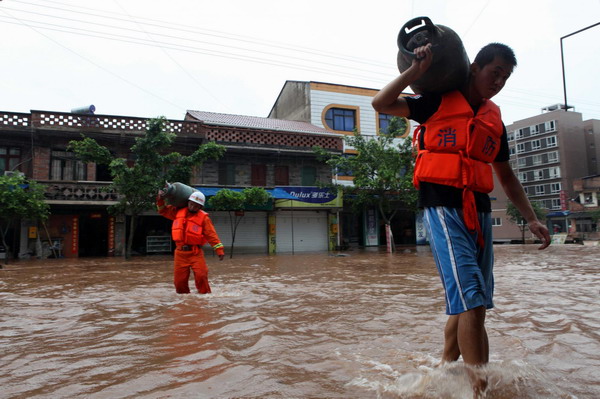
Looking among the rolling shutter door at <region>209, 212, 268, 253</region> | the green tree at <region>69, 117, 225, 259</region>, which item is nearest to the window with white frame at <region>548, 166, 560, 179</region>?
the rolling shutter door at <region>209, 212, 268, 253</region>

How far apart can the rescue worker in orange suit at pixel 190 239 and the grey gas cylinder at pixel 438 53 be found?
3969 millimetres

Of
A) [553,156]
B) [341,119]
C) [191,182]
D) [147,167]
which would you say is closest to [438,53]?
[147,167]

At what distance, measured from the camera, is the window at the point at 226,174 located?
69.3 ft

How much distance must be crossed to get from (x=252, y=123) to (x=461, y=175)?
74.5 feet

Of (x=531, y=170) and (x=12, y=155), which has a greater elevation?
(x=531, y=170)

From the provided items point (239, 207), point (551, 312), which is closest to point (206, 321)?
point (551, 312)

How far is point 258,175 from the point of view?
21.8 metres

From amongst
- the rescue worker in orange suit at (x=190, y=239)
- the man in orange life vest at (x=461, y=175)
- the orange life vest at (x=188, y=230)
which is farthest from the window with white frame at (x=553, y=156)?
the man in orange life vest at (x=461, y=175)

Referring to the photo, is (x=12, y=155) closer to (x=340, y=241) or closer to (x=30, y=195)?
(x=30, y=195)

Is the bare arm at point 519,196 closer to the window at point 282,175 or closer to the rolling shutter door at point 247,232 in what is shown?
the rolling shutter door at point 247,232

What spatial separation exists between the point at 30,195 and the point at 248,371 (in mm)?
16804

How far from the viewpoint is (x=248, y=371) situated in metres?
2.32

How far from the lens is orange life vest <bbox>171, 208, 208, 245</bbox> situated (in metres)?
5.57

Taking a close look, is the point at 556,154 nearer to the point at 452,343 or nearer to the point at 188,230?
the point at 188,230
